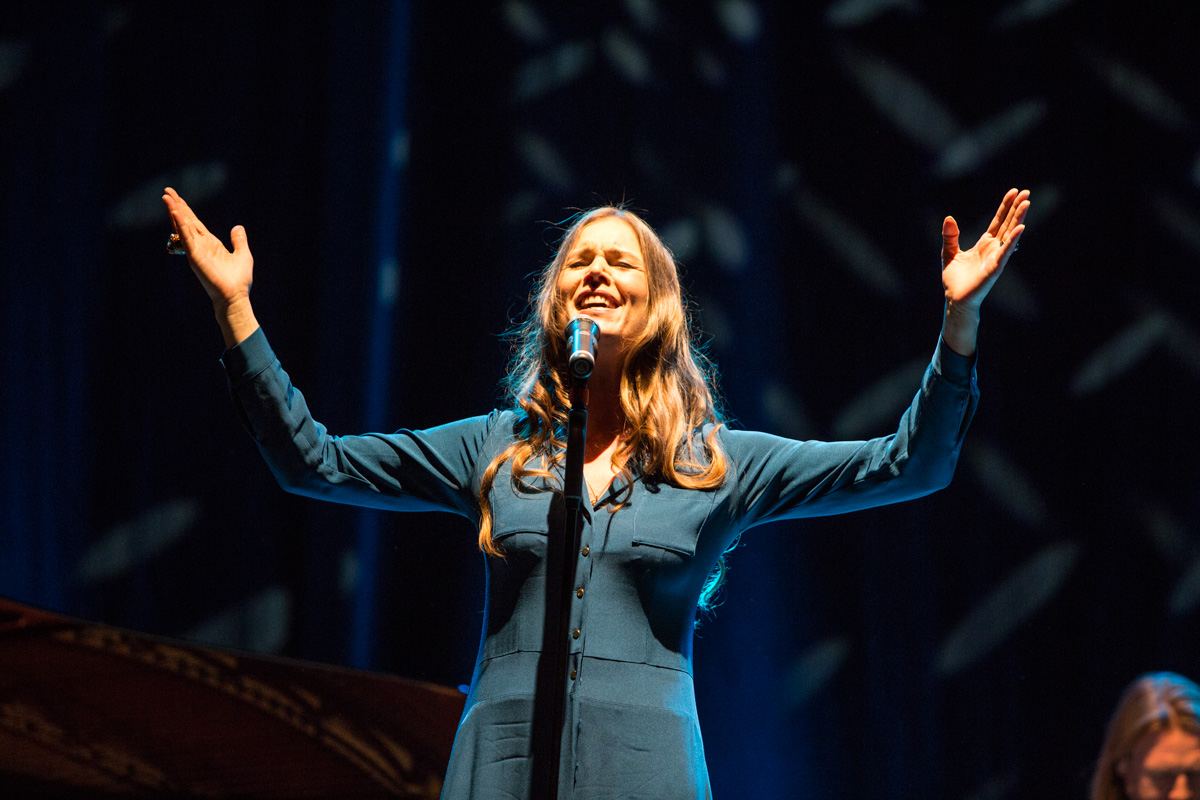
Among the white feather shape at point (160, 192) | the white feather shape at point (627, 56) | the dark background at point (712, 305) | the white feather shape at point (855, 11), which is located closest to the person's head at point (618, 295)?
the dark background at point (712, 305)

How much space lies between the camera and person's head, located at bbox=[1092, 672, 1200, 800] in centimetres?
130

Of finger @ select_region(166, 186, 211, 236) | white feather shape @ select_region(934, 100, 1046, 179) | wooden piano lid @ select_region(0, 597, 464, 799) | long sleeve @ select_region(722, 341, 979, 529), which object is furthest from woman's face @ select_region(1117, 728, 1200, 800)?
white feather shape @ select_region(934, 100, 1046, 179)

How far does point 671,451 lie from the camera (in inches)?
73.3

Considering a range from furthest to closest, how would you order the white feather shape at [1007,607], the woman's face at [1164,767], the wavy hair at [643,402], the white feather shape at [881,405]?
the white feather shape at [881,405] → the white feather shape at [1007,607] → the wavy hair at [643,402] → the woman's face at [1164,767]

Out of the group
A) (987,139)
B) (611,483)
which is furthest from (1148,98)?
(611,483)

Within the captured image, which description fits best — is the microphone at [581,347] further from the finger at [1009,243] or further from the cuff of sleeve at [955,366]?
the finger at [1009,243]

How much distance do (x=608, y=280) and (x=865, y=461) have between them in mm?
550

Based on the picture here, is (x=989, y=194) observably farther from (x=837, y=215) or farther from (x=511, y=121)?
(x=511, y=121)

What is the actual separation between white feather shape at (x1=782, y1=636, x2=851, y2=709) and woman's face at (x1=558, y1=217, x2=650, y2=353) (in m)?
1.17

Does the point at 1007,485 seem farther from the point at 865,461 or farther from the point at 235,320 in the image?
the point at 235,320

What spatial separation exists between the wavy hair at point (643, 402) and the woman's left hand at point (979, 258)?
0.45 meters

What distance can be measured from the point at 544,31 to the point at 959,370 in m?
1.99

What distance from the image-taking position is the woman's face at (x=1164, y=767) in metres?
1.29

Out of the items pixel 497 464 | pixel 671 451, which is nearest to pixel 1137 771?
pixel 671 451
